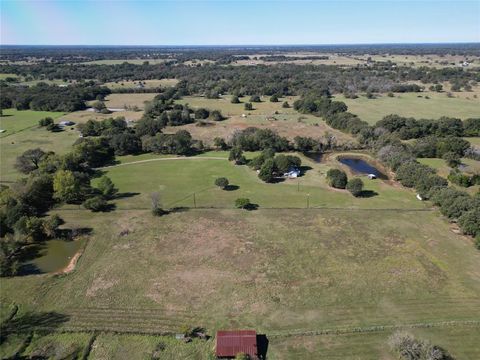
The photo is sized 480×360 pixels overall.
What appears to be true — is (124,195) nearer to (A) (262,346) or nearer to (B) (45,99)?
(A) (262,346)

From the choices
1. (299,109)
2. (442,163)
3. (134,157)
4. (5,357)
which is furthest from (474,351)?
(299,109)

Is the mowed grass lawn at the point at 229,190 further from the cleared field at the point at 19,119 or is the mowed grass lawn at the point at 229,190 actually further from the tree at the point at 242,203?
the cleared field at the point at 19,119

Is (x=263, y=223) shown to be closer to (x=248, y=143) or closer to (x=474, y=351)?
(x=474, y=351)

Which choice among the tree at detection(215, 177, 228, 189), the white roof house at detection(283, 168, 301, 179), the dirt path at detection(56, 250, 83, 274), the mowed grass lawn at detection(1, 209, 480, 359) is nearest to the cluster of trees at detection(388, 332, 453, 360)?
the mowed grass lawn at detection(1, 209, 480, 359)

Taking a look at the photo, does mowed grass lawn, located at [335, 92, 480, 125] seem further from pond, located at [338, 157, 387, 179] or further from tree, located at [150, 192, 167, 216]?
tree, located at [150, 192, 167, 216]

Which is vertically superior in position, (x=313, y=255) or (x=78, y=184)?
(x=78, y=184)

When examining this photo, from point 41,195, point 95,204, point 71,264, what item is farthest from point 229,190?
point 41,195
